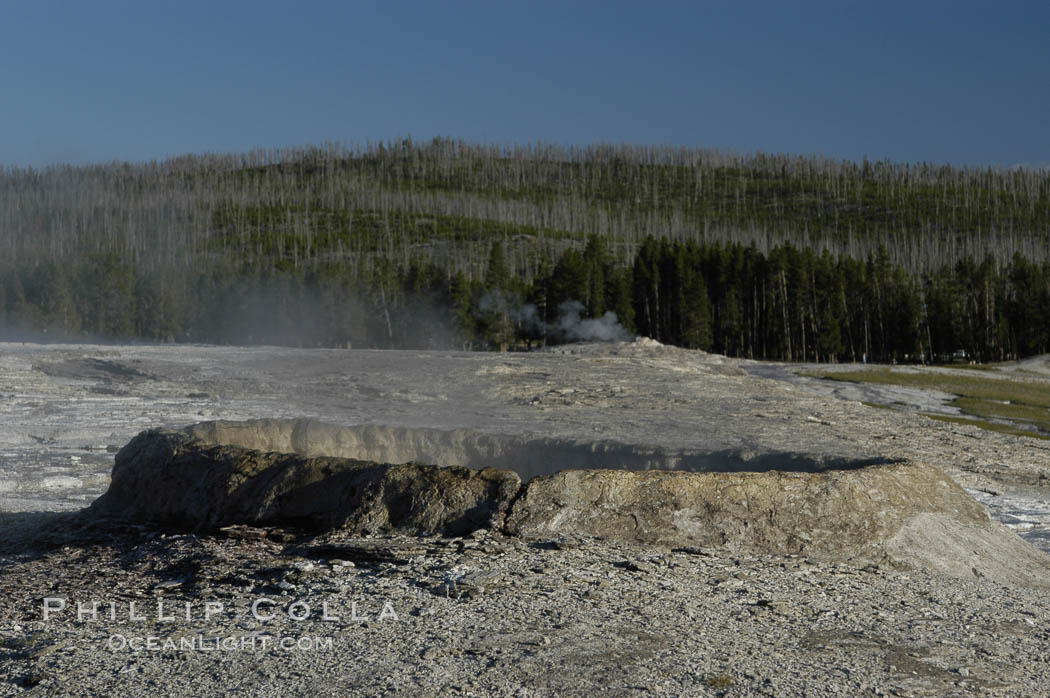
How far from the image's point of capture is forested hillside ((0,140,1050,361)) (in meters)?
73.0

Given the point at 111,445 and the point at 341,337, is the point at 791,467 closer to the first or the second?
the point at 111,445

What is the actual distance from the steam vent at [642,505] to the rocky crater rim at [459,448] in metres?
1.00

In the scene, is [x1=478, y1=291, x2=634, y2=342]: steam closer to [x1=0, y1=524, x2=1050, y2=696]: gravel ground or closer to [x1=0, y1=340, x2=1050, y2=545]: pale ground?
[x1=0, y1=340, x2=1050, y2=545]: pale ground

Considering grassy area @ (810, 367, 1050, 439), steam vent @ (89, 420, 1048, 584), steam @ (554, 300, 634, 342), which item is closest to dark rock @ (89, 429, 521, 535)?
steam vent @ (89, 420, 1048, 584)

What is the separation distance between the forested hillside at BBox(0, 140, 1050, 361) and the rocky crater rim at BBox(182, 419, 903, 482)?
58681 millimetres

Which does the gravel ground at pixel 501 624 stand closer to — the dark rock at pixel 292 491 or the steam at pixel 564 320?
the dark rock at pixel 292 491

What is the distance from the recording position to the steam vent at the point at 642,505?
8.81 metres

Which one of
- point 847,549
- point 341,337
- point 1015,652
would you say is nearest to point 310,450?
point 847,549

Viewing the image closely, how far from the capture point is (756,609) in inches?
290

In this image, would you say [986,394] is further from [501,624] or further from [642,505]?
[501,624]

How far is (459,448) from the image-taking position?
13.0m

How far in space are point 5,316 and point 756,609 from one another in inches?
3414

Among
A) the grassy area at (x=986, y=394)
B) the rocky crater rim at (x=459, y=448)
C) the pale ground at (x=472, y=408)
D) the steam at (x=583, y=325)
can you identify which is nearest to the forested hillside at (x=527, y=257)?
the steam at (x=583, y=325)

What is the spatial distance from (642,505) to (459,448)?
15.0 feet
